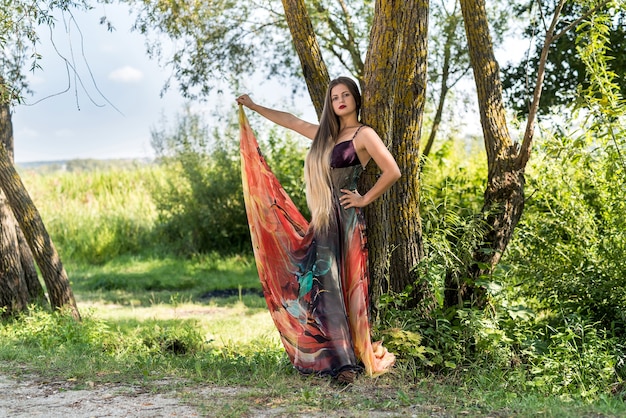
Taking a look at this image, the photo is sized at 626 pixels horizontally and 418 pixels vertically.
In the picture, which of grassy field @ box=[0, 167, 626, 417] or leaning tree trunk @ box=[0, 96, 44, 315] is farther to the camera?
leaning tree trunk @ box=[0, 96, 44, 315]

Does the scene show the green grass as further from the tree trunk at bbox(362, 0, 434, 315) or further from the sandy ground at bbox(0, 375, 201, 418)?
the tree trunk at bbox(362, 0, 434, 315)

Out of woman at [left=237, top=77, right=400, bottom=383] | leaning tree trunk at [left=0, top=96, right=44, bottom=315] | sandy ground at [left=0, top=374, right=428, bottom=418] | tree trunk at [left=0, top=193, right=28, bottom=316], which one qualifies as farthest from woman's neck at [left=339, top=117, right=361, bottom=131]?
tree trunk at [left=0, top=193, right=28, bottom=316]

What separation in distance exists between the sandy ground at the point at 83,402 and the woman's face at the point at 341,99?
6.67 ft

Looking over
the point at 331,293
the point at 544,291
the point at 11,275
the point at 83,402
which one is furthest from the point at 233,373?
the point at 11,275

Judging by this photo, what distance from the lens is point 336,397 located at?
4516mm

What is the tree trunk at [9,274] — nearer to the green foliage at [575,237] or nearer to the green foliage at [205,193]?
the green foliage at [575,237]

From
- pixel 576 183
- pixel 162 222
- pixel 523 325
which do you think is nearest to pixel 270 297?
pixel 523 325

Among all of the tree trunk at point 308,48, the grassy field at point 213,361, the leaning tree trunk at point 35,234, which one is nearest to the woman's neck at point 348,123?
the tree trunk at point 308,48

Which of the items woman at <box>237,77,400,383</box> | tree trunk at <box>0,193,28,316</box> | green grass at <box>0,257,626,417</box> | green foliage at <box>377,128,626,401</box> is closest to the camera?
green grass at <box>0,257,626,417</box>

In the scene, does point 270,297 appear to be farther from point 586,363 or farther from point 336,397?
point 586,363

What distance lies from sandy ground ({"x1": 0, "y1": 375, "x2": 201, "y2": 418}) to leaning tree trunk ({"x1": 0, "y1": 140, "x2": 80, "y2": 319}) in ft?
7.37

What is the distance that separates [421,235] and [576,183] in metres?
1.85

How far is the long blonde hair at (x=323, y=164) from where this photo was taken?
4.98 metres

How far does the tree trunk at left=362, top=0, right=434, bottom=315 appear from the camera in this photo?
514 cm
